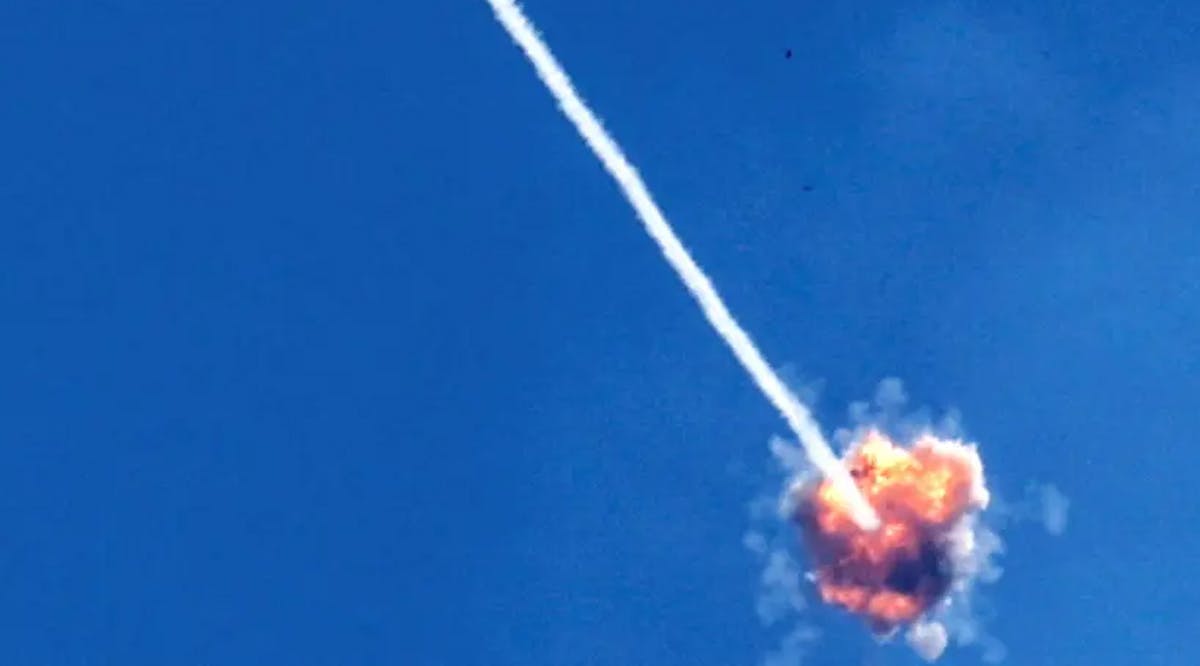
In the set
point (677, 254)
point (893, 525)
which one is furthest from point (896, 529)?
point (677, 254)

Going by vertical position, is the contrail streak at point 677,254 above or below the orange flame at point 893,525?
above

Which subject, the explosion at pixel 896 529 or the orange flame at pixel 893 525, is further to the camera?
the orange flame at pixel 893 525

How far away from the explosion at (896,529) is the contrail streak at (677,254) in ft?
3.16

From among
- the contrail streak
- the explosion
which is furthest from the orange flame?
the contrail streak

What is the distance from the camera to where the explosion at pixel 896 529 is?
11156 cm

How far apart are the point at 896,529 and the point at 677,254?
62.5ft

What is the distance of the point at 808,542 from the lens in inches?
4407

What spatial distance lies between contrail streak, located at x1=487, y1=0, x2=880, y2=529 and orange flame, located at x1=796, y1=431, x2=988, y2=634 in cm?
97

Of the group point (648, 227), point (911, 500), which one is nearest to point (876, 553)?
point (911, 500)

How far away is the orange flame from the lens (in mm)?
111688

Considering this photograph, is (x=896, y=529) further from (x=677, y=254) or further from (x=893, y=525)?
(x=677, y=254)

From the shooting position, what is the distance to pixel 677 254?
11200cm

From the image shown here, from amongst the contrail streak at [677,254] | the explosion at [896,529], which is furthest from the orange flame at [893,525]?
the contrail streak at [677,254]

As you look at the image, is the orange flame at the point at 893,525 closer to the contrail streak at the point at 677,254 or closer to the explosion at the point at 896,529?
the explosion at the point at 896,529
